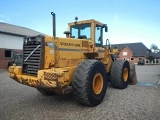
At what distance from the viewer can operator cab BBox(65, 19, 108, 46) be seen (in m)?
7.30

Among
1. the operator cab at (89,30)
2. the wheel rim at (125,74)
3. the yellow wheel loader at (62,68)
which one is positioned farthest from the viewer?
the wheel rim at (125,74)

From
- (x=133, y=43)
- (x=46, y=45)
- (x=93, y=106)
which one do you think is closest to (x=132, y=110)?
(x=93, y=106)

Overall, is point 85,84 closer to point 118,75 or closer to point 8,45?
point 118,75

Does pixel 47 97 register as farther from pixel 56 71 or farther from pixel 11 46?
pixel 11 46

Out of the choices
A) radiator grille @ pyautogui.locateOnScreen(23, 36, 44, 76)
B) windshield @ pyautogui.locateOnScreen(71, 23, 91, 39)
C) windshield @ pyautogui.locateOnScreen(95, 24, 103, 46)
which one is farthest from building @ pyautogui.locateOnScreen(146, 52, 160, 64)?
radiator grille @ pyautogui.locateOnScreen(23, 36, 44, 76)

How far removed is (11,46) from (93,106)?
863 inches

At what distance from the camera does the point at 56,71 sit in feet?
17.2

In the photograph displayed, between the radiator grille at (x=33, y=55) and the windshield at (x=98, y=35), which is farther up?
the windshield at (x=98, y=35)

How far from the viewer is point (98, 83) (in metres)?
6.41

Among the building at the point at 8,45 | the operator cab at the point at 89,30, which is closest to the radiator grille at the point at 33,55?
the operator cab at the point at 89,30

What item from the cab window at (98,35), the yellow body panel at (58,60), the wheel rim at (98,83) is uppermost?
the cab window at (98,35)

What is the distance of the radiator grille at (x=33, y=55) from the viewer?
5.55m

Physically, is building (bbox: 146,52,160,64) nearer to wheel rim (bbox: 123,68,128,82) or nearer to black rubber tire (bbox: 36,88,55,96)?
wheel rim (bbox: 123,68,128,82)

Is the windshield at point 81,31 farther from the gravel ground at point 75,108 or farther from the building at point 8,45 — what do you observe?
the building at point 8,45
